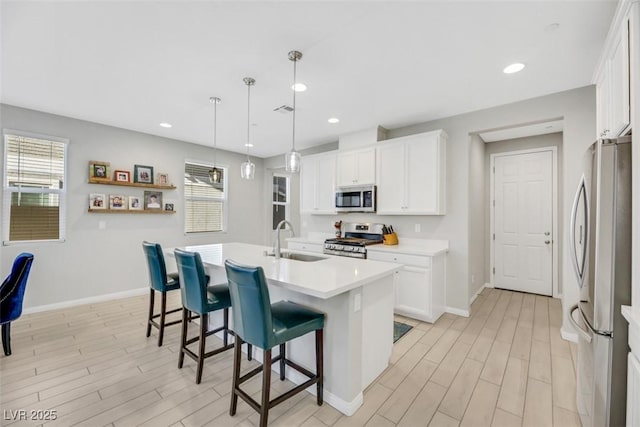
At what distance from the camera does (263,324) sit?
5.32ft

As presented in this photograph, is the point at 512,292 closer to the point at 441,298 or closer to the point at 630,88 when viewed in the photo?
the point at 441,298

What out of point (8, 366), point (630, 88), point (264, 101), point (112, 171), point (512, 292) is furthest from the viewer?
point (512, 292)

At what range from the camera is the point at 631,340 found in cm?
128

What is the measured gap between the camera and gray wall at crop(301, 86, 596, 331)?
288 centimetres

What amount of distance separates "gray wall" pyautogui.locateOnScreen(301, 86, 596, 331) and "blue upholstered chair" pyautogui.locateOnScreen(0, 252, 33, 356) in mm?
3996

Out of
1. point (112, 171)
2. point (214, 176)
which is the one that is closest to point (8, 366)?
point (214, 176)

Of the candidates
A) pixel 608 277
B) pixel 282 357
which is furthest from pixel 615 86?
pixel 282 357

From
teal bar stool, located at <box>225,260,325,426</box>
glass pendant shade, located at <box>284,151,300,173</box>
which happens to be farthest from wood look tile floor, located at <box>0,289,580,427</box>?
glass pendant shade, located at <box>284,151,300,173</box>

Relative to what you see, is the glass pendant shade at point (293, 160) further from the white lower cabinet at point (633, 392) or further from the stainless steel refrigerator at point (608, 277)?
the white lower cabinet at point (633, 392)

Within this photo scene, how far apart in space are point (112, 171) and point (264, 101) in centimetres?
280

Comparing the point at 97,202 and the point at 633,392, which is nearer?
the point at 633,392

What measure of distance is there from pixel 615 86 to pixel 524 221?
3.35 meters

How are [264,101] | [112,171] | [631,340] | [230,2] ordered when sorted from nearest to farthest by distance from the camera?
1. [631,340]
2. [230,2]
3. [264,101]
4. [112,171]

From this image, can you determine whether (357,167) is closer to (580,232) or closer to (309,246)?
(309,246)
